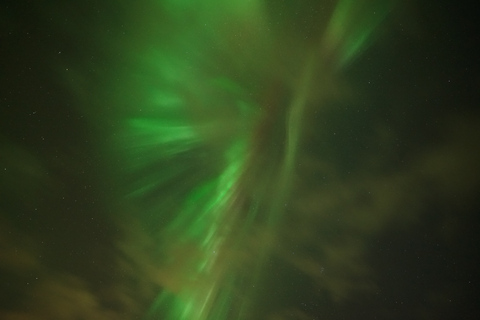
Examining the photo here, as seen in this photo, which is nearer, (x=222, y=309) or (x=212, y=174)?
(x=212, y=174)

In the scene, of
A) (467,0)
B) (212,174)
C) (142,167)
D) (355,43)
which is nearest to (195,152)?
(212,174)

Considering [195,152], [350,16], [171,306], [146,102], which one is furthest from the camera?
[171,306]

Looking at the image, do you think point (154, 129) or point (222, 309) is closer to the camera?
point (154, 129)

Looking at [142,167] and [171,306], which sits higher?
[142,167]

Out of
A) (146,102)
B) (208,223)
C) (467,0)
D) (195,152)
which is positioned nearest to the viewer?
(467,0)

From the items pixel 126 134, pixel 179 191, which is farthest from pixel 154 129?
pixel 179 191

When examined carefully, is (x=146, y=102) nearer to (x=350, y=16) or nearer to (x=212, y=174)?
(x=212, y=174)

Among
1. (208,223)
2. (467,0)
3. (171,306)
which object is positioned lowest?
(171,306)

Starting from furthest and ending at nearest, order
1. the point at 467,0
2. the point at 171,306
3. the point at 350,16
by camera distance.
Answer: the point at 171,306 < the point at 350,16 < the point at 467,0

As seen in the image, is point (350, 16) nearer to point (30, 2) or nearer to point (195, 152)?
point (195, 152)
